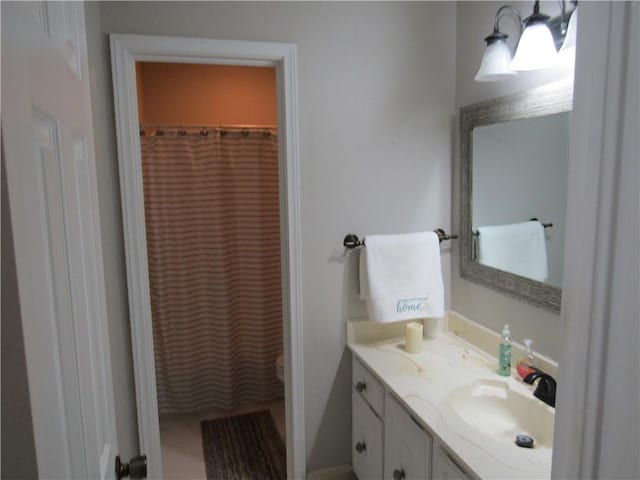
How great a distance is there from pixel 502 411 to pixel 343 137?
1.25 meters

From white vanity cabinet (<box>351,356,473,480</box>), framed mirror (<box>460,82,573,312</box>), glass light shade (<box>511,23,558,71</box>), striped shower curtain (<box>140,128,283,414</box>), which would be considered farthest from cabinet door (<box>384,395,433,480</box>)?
striped shower curtain (<box>140,128,283,414</box>)

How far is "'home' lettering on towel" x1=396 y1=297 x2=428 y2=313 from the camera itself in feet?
6.26

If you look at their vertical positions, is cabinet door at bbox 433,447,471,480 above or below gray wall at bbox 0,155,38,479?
below

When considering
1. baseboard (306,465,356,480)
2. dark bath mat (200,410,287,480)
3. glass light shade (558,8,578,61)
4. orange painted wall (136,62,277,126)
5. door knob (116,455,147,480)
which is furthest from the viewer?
orange painted wall (136,62,277,126)

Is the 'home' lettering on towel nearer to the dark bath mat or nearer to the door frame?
the door frame

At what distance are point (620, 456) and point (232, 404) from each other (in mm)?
2697

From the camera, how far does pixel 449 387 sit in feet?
5.08

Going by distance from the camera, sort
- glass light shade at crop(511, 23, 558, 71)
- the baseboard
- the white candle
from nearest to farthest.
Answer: glass light shade at crop(511, 23, 558, 71) < the white candle < the baseboard

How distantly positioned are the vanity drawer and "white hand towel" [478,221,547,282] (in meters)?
0.70

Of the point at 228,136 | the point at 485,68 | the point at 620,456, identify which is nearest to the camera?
the point at 620,456

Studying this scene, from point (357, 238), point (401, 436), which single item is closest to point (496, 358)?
point (401, 436)

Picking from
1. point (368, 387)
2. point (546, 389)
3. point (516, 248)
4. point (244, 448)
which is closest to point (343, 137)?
point (516, 248)

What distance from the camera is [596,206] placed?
445mm

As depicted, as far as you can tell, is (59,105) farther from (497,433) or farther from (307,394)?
(307,394)
